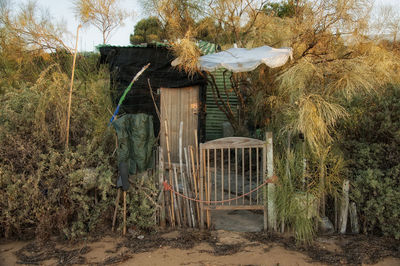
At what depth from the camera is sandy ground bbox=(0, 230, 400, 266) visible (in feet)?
11.4

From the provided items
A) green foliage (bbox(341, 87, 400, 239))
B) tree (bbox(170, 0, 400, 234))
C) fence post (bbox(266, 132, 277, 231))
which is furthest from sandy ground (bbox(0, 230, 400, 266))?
tree (bbox(170, 0, 400, 234))

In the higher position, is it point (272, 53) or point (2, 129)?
point (272, 53)

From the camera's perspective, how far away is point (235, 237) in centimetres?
402

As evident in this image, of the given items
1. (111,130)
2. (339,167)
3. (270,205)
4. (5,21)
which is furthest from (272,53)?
(5,21)

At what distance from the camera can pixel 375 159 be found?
Result: 13.3ft

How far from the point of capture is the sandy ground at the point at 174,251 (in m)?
3.47

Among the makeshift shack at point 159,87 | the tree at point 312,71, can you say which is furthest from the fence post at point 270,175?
the makeshift shack at point 159,87

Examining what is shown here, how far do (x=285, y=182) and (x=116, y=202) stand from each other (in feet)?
7.58

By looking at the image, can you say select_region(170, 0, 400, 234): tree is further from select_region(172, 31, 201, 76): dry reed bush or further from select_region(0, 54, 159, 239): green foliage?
select_region(0, 54, 159, 239): green foliage

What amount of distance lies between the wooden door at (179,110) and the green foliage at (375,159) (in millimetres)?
3940

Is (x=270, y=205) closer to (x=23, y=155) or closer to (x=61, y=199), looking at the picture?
(x=61, y=199)

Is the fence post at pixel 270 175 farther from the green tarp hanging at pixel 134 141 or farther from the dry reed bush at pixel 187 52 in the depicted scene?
the dry reed bush at pixel 187 52

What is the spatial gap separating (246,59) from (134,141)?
8.11ft

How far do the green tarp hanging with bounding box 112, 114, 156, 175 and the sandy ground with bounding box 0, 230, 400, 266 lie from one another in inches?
40.3
